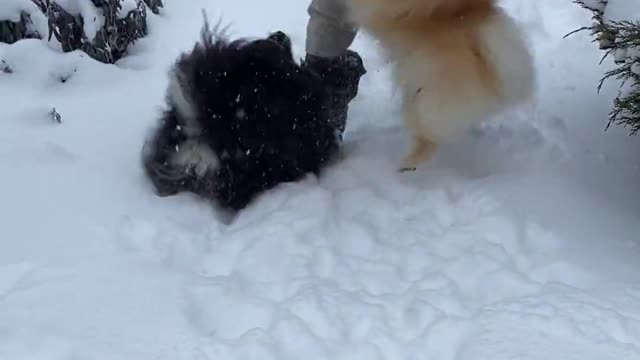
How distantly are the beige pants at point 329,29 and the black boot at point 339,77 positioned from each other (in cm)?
4

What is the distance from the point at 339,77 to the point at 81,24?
3.98 feet

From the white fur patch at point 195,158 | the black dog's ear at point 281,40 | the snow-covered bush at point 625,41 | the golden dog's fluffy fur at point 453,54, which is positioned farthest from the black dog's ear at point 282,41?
the snow-covered bush at point 625,41

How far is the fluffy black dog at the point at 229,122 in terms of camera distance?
2262 mm

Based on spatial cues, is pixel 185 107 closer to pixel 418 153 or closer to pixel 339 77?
pixel 339 77

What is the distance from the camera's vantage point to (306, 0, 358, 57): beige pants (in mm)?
2414

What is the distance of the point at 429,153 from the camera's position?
234cm

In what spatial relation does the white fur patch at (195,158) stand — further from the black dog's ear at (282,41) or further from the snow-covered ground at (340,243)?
the black dog's ear at (282,41)

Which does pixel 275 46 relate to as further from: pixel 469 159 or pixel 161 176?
pixel 469 159

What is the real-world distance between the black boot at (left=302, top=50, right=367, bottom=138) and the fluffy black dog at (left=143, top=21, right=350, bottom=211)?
197mm

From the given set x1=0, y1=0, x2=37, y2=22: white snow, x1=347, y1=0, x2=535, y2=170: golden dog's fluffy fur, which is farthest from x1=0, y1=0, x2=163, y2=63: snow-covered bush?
x1=347, y1=0, x2=535, y2=170: golden dog's fluffy fur

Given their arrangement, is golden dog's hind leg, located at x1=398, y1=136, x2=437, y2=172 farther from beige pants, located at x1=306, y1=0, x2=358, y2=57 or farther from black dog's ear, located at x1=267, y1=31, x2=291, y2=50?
black dog's ear, located at x1=267, y1=31, x2=291, y2=50

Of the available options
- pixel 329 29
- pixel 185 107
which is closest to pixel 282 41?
pixel 329 29

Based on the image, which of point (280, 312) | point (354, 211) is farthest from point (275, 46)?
point (280, 312)

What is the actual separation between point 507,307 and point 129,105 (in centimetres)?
164
